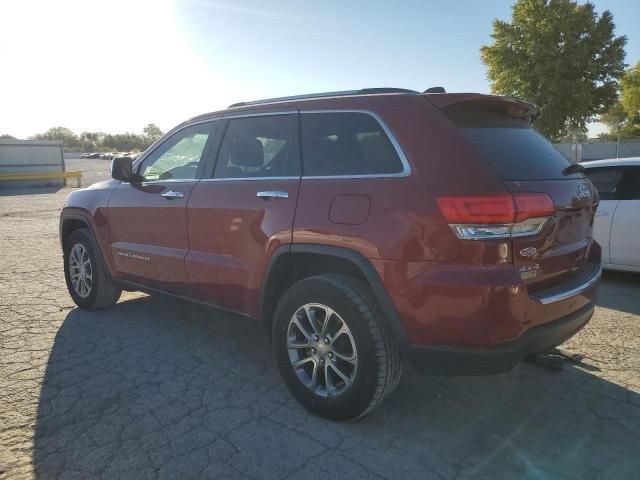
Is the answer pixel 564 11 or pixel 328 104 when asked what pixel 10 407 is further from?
pixel 564 11

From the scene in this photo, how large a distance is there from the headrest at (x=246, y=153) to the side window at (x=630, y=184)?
442cm

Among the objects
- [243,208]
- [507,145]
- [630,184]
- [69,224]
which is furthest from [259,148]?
[630,184]

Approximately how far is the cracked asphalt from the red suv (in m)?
0.36

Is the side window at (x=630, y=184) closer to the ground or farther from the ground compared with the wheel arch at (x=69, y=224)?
farther from the ground

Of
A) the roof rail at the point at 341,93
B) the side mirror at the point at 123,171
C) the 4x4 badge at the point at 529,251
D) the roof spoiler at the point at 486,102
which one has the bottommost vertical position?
the 4x4 badge at the point at 529,251

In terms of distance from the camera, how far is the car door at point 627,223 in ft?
18.6

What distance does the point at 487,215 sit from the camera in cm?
244

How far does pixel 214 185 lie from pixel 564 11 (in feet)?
107

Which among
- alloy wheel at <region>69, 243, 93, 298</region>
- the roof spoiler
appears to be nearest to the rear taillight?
the roof spoiler

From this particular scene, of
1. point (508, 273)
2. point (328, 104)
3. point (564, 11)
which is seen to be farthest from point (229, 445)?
point (564, 11)

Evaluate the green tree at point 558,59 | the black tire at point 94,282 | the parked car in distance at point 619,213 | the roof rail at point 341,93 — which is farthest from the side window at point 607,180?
the green tree at point 558,59

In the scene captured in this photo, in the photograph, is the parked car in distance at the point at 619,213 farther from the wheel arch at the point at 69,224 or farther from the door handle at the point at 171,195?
the wheel arch at the point at 69,224

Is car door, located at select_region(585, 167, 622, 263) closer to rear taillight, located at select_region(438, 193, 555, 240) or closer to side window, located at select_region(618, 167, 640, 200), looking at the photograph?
side window, located at select_region(618, 167, 640, 200)

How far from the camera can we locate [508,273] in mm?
2447
